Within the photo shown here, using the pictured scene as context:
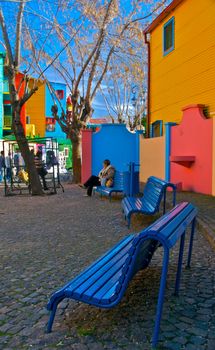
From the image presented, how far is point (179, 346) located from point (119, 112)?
36686 mm

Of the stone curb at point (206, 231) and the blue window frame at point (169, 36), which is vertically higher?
the blue window frame at point (169, 36)

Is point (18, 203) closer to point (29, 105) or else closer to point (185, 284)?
point (185, 284)

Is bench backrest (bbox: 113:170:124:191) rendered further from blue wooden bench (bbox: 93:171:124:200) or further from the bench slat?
the bench slat

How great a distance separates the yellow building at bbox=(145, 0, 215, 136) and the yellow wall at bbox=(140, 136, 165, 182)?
957 millimetres

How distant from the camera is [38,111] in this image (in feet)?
157

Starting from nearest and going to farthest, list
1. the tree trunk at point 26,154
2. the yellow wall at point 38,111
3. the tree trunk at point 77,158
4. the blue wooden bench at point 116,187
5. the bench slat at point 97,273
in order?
the bench slat at point 97,273 < the blue wooden bench at point 116,187 < the tree trunk at point 26,154 < the tree trunk at point 77,158 < the yellow wall at point 38,111

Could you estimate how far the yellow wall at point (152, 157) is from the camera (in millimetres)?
16500

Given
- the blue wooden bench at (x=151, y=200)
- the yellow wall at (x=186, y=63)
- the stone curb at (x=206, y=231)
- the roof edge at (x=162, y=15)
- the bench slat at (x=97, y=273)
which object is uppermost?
the roof edge at (x=162, y=15)

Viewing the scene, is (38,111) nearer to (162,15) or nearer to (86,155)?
(86,155)

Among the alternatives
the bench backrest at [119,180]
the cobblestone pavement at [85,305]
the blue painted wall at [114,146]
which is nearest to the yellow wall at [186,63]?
the blue painted wall at [114,146]

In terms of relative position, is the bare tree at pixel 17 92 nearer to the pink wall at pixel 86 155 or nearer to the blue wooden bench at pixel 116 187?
the blue wooden bench at pixel 116 187

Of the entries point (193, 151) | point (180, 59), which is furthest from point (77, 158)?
point (193, 151)

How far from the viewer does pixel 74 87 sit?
21359mm

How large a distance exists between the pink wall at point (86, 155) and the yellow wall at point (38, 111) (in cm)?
2828
